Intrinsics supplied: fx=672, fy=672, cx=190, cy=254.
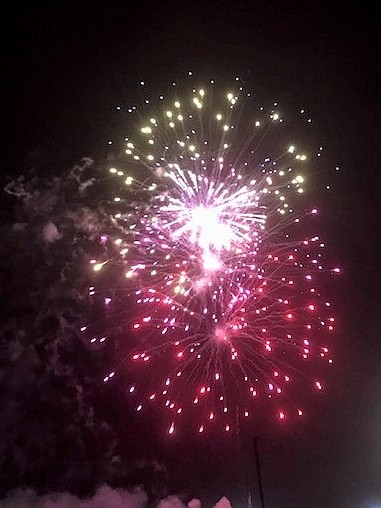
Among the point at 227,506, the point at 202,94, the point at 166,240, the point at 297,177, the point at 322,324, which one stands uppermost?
the point at 202,94

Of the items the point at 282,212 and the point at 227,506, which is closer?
the point at 282,212

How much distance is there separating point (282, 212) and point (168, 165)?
3.09 m

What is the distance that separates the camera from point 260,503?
2142cm

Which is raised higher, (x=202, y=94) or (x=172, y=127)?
(x=202, y=94)

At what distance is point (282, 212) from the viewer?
1688cm

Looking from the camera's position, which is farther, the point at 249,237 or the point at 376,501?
the point at 376,501

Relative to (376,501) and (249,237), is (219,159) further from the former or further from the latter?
(376,501)

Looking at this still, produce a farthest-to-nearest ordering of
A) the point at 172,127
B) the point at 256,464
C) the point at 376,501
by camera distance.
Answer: the point at 376,501, the point at 256,464, the point at 172,127

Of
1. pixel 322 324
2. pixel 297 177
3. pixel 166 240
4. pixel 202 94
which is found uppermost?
pixel 202 94

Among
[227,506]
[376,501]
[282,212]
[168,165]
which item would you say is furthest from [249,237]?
[376,501]

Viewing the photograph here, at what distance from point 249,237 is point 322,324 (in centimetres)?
294

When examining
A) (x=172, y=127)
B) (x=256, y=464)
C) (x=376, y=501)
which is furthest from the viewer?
(x=376, y=501)

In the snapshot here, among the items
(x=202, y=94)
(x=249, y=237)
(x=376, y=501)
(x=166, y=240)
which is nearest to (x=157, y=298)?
(x=166, y=240)

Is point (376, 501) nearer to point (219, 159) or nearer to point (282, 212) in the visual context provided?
point (282, 212)
